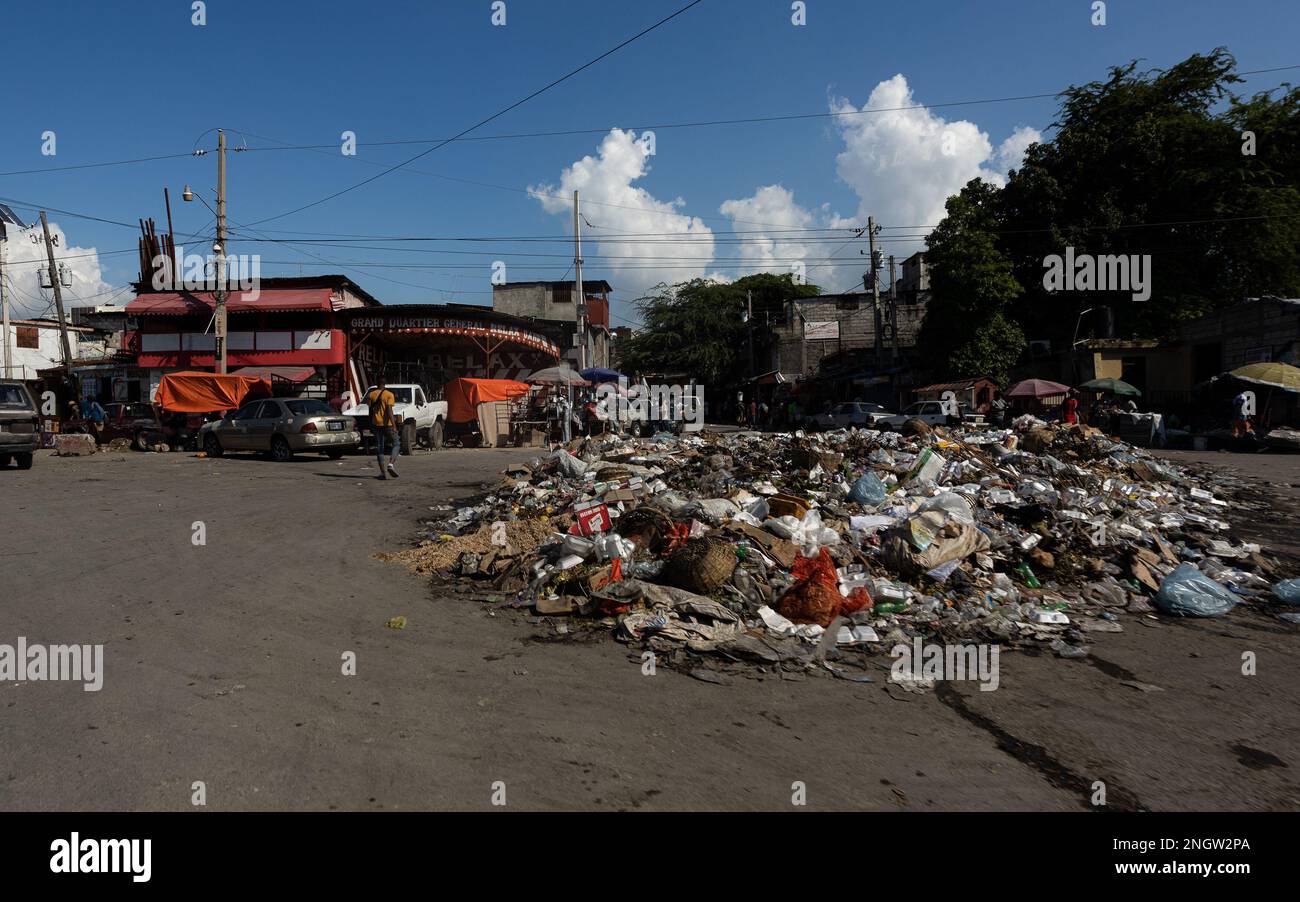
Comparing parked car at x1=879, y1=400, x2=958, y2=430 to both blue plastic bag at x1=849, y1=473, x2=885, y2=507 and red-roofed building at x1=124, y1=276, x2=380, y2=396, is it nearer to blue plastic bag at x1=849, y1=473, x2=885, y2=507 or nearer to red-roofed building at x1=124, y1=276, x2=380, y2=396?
blue plastic bag at x1=849, y1=473, x2=885, y2=507

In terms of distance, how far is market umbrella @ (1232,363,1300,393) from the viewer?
19766 mm

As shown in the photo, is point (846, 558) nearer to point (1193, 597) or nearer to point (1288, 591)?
point (1193, 597)

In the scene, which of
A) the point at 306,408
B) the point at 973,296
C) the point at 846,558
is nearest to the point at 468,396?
the point at 306,408

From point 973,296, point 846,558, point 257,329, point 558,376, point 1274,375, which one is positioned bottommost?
point 846,558

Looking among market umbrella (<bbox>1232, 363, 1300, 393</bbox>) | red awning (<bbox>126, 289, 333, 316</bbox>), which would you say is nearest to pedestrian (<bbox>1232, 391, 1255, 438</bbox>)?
market umbrella (<bbox>1232, 363, 1300, 393</bbox>)

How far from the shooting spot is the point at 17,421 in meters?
14.4

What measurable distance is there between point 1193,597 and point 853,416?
24.4 metres

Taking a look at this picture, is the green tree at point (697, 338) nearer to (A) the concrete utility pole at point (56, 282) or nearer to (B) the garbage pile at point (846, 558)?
(A) the concrete utility pole at point (56, 282)

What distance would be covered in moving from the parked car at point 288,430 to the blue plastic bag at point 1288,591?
1682 centimetres

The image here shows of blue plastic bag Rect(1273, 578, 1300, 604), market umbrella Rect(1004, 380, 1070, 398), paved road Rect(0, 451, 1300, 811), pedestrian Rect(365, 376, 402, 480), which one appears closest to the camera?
paved road Rect(0, 451, 1300, 811)

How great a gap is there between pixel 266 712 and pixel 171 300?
3193 centimetres

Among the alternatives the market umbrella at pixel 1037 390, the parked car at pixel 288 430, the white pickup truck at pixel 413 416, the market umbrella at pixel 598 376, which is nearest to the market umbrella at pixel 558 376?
the market umbrella at pixel 598 376

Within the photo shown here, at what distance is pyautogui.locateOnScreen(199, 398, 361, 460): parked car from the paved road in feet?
35.4
